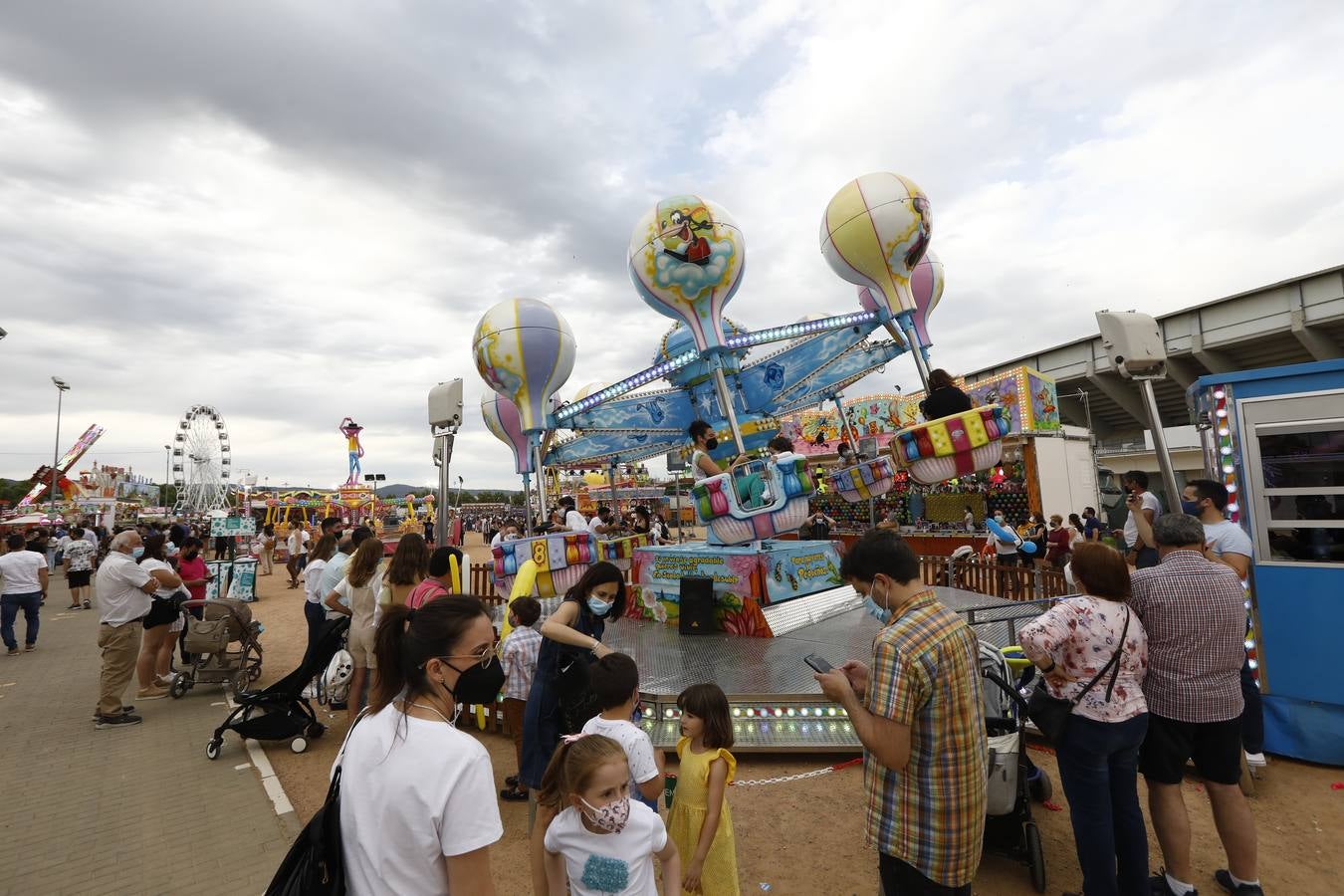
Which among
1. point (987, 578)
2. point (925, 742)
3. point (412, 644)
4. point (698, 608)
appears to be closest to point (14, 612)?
point (698, 608)

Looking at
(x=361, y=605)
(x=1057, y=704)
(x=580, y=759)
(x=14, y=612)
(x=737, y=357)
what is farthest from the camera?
(x=14, y=612)

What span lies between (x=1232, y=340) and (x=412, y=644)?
25.4 meters

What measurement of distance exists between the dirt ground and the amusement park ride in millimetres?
532

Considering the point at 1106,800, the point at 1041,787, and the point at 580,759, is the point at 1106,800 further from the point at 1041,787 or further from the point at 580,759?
the point at 580,759

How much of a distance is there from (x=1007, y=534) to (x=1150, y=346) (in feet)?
23.1

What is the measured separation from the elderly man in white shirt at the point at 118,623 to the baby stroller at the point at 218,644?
54 cm

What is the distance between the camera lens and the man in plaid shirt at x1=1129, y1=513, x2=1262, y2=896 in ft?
9.00

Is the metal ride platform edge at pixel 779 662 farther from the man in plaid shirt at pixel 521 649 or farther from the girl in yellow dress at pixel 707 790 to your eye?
the girl in yellow dress at pixel 707 790

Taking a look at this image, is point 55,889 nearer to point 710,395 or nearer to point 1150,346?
point 1150,346

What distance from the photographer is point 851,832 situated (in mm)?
3633

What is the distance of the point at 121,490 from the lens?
221 ft

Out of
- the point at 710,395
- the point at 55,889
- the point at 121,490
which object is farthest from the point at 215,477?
the point at 55,889

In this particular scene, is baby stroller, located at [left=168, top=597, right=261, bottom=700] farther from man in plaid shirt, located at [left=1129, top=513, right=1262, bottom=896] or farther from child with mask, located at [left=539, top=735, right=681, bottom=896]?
man in plaid shirt, located at [left=1129, top=513, right=1262, bottom=896]

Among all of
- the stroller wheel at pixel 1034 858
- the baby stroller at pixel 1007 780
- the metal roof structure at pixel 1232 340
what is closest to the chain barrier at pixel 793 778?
the baby stroller at pixel 1007 780
